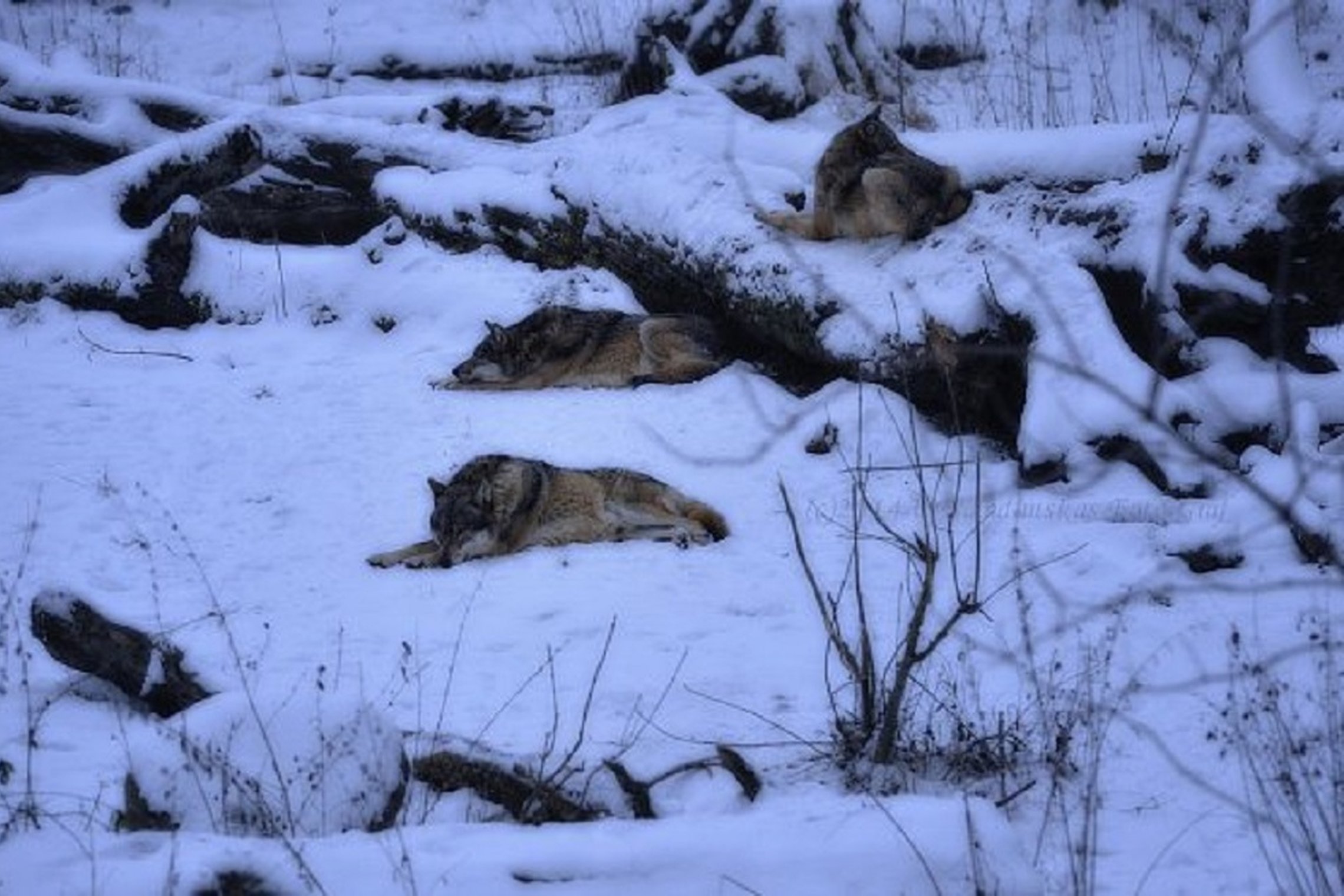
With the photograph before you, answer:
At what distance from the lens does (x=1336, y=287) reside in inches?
283

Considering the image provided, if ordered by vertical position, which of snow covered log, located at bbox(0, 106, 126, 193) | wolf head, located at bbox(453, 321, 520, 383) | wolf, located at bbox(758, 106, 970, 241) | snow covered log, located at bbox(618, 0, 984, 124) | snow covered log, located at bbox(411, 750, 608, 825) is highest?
snow covered log, located at bbox(618, 0, 984, 124)

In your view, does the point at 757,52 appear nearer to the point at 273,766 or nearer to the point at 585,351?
the point at 585,351

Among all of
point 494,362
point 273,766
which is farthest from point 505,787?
point 494,362

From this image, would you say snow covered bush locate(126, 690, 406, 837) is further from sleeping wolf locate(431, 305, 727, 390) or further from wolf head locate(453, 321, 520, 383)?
wolf head locate(453, 321, 520, 383)

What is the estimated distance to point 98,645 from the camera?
516 centimetres

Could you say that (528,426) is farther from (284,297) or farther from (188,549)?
(284,297)

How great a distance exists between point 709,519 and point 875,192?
8.36 ft

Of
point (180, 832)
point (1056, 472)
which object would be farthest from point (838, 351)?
point (180, 832)

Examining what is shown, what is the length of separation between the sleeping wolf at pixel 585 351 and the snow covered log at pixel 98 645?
4.14 meters

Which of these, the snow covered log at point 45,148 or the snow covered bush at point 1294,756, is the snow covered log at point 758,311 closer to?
the snow covered bush at point 1294,756

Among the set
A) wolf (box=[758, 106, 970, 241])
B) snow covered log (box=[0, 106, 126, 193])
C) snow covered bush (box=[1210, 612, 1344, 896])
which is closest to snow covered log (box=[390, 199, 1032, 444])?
wolf (box=[758, 106, 970, 241])

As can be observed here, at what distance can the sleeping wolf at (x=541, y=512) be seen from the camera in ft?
22.2

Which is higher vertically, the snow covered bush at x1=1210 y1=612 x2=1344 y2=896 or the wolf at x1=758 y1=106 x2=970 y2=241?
the wolf at x1=758 y1=106 x2=970 y2=241

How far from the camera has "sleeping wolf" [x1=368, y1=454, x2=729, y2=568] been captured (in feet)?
22.2
